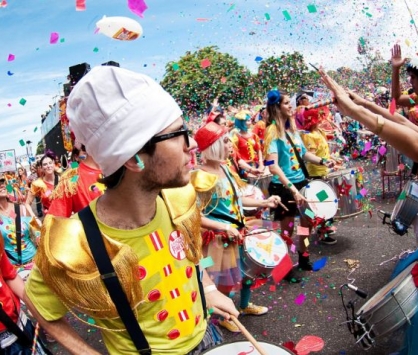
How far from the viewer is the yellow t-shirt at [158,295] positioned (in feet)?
4.79

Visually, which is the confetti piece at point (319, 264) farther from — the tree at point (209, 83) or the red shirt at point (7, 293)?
the tree at point (209, 83)

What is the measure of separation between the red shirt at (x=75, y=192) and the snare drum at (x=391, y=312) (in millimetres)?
2064

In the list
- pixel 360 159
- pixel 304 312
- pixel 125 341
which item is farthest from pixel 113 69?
pixel 360 159

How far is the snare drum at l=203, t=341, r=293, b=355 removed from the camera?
5.24 ft

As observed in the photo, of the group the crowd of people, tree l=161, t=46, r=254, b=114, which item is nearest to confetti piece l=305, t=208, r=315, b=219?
the crowd of people

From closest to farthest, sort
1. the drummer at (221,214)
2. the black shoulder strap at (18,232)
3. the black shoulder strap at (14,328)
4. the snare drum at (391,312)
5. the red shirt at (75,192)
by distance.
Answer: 1. the black shoulder strap at (14,328)
2. the snare drum at (391,312)
3. the red shirt at (75,192)
4. the drummer at (221,214)
5. the black shoulder strap at (18,232)

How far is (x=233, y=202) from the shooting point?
11.7ft

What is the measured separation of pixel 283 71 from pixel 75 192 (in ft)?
91.6

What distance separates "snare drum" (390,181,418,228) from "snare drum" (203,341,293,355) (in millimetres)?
2513

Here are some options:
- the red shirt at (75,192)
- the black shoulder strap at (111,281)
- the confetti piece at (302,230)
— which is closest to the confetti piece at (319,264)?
the confetti piece at (302,230)

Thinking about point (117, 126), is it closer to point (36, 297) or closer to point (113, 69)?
point (113, 69)

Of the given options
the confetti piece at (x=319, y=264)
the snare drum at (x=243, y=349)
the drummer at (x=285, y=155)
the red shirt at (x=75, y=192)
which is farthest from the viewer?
the confetti piece at (x=319, y=264)

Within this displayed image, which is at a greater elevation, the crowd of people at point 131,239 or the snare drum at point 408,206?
the crowd of people at point 131,239

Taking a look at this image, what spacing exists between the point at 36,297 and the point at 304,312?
312cm
